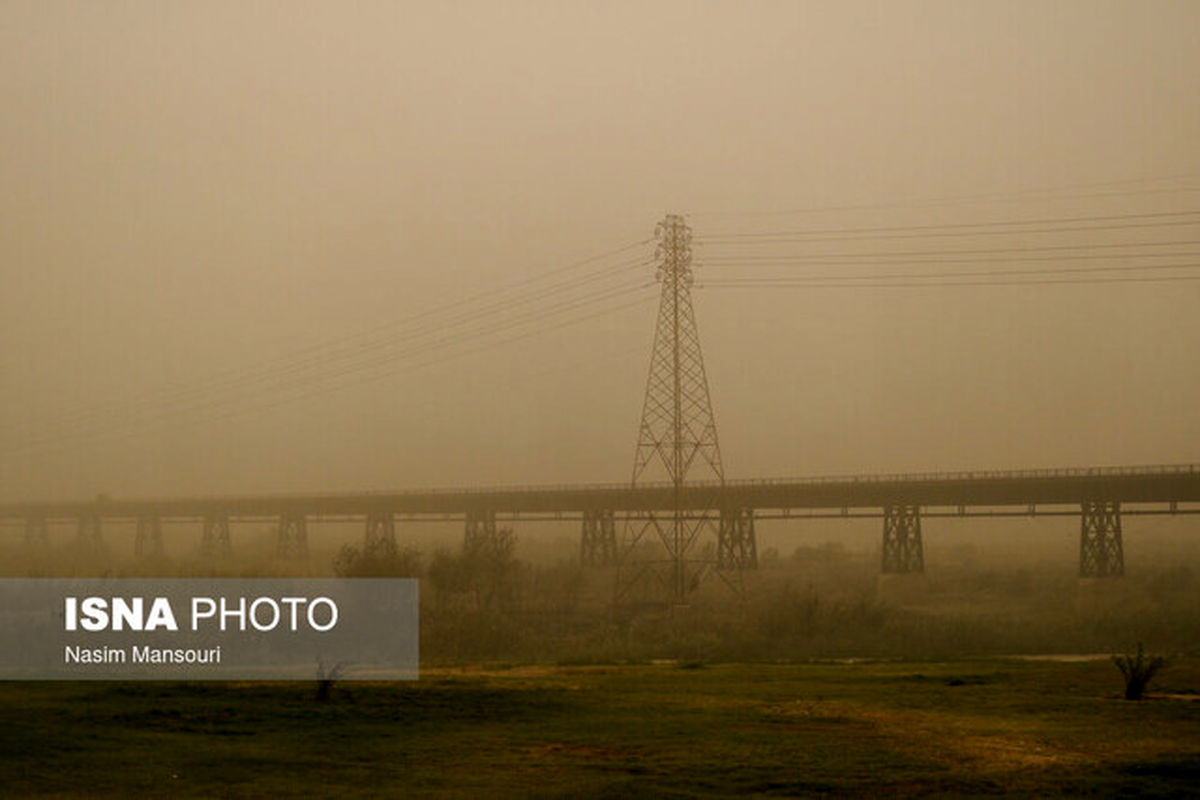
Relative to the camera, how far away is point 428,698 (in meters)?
26.5

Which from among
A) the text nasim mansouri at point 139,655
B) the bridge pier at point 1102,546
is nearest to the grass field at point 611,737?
the text nasim mansouri at point 139,655

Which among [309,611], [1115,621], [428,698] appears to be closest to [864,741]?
[428,698]

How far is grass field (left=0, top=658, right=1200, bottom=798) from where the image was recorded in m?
18.0

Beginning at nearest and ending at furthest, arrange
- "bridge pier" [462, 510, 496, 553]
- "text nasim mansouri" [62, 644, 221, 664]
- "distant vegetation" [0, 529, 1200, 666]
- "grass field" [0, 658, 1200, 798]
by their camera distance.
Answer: "grass field" [0, 658, 1200, 798], "text nasim mansouri" [62, 644, 221, 664], "distant vegetation" [0, 529, 1200, 666], "bridge pier" [462, 510, 496, 553]

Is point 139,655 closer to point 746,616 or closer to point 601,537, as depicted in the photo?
point 746,616

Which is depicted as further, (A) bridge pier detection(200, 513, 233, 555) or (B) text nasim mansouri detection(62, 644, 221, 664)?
(A) bridge pier detection(200, 513, 233, 555)

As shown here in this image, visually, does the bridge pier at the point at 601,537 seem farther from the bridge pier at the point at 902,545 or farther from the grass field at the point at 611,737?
the grass field at the point at 611,737

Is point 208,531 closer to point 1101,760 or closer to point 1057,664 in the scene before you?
point 1057,664

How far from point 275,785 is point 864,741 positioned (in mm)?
8798

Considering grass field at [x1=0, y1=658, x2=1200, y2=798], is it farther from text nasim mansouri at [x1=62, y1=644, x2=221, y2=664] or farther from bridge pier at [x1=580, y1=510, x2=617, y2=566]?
bridge pier at [x1=580, y1=510, x2=617, y2=566]

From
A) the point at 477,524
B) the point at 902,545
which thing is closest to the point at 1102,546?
the point at 902,545

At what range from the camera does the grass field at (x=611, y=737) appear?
708 inches

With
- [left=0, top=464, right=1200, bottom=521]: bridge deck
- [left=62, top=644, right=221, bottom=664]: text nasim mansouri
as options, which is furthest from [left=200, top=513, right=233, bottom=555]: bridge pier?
[left=62, top=644, right=221, bottom=664]: text nasim mansouri

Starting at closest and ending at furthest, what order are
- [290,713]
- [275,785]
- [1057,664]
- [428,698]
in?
[275,785] → [290,713] → [428,698] → [1057,664]
